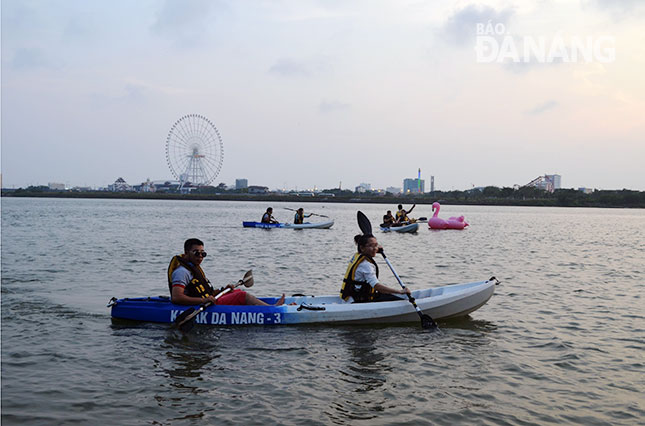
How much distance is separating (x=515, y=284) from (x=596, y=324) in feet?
15.3

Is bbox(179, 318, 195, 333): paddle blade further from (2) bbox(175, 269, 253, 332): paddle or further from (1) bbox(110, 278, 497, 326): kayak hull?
(1) bbox(110, 278, 497, 326): kayak hull

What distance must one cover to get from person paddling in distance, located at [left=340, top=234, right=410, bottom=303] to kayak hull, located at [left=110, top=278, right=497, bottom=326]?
254mm

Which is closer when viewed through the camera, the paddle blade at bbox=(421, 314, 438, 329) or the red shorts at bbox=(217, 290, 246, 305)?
the paddle blade at bbox=(421, 314, 438, 329)

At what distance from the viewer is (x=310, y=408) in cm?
582

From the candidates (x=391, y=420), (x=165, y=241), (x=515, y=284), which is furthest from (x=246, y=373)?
(x=165, y=241)

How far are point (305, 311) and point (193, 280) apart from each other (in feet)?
6.48

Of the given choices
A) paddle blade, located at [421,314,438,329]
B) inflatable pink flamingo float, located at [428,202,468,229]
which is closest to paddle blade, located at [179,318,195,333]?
paddle blade, located at [421,314,438,329]

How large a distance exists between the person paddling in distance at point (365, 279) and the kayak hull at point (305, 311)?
254mm

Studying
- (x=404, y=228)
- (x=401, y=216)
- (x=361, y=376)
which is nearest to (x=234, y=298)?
(x=361, y=376)

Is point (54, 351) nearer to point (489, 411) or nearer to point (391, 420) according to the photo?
point (391, 420)

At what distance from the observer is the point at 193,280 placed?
9.05 metres

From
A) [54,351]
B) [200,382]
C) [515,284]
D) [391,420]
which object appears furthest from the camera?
[515,284]

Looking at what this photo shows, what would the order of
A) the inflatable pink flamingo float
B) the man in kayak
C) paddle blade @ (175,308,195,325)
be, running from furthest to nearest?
the inflatable pink flamingo float → paddle blade @ (175,308,195,325) → the man in kayak

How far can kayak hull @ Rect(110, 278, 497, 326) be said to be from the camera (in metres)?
9.16
